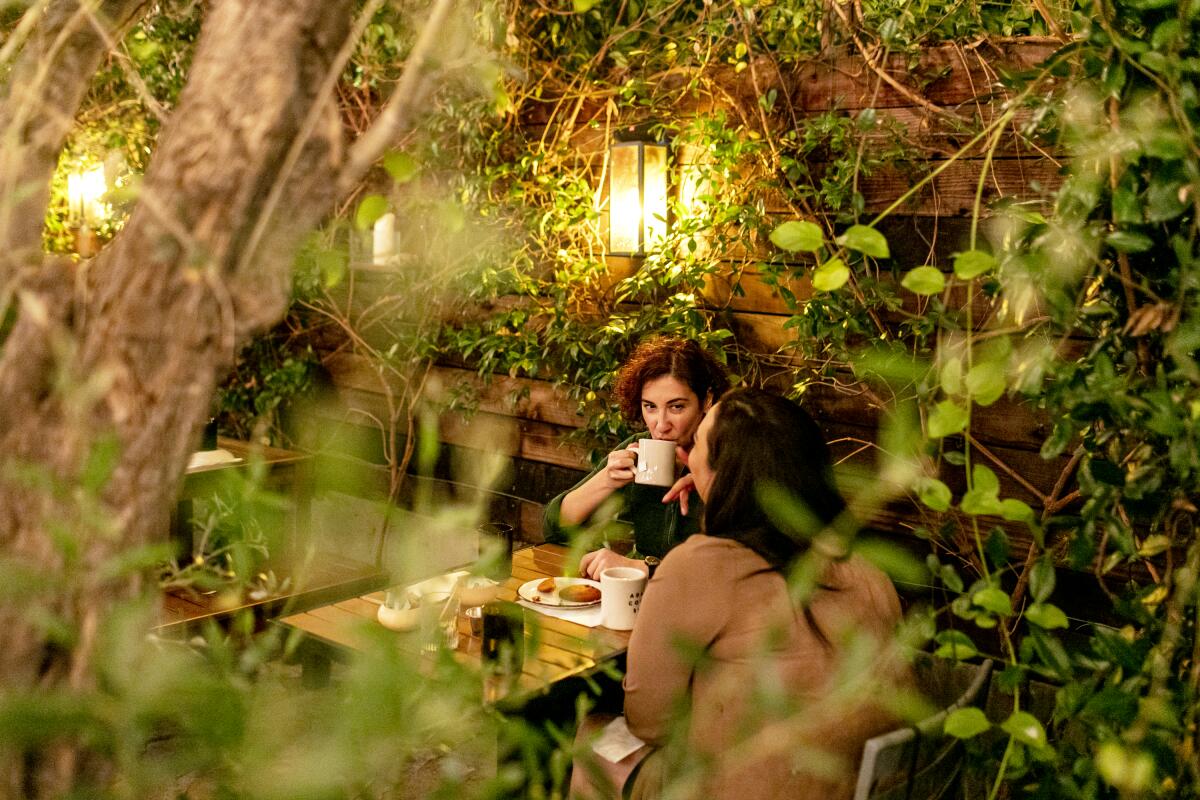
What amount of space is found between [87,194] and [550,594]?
4.00 metres

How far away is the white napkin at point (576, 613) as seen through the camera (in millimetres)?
2512

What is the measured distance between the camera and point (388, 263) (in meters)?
4.54

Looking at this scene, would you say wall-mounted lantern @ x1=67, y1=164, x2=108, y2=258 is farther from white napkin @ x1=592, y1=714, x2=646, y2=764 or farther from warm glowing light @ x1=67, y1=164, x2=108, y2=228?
white napkin @ x1=592, y1=714, x2=646, y2=764

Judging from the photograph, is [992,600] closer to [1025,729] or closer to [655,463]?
[1025,729]

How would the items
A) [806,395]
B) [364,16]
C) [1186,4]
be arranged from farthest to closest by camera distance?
1. [806,395]
2. [1186,4]
3. [364,16]

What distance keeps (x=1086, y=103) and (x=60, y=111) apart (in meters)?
1.14

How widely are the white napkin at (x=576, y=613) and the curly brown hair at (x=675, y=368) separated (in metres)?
0.81

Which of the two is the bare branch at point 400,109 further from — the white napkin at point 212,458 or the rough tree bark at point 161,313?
the white napkin at point 212,458

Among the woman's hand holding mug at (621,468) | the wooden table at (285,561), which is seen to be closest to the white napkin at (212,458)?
the wooden table at (285,561)

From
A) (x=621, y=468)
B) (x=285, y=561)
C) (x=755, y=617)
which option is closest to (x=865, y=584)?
(x=755, y=617)

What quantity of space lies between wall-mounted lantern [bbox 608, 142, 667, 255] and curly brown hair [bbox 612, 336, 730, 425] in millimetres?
478

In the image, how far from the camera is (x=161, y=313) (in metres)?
0.71

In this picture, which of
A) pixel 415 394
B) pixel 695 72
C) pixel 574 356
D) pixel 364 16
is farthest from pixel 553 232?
pixel 364 16

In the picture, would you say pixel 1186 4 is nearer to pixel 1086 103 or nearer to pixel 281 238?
pixel 1086 103
